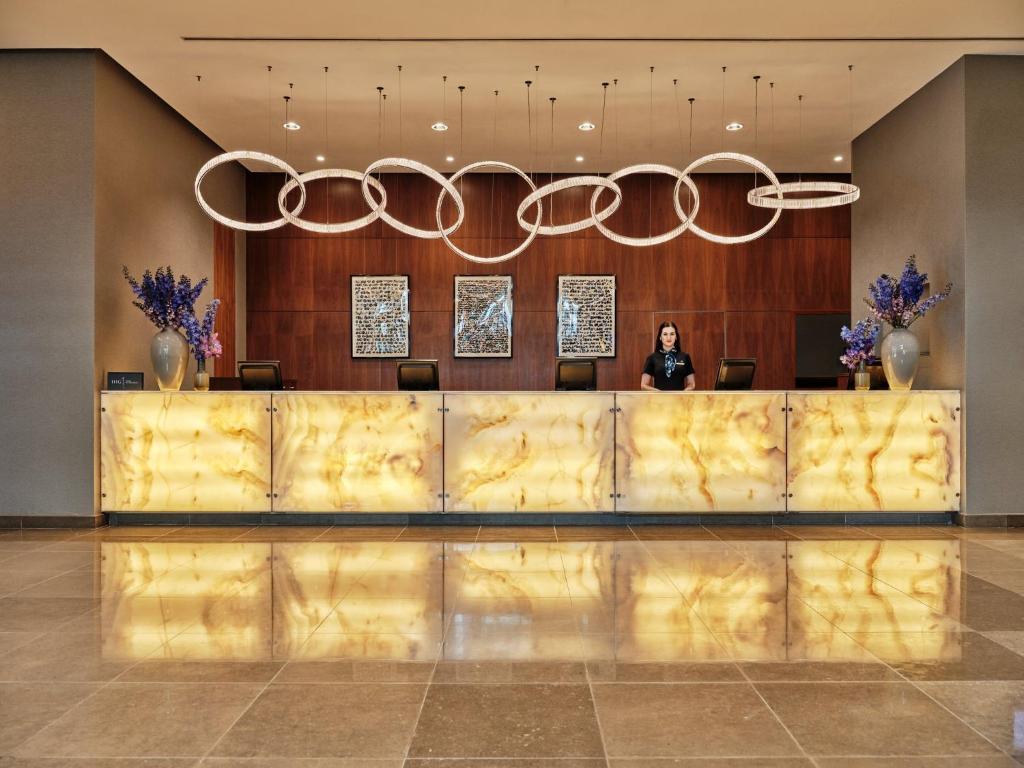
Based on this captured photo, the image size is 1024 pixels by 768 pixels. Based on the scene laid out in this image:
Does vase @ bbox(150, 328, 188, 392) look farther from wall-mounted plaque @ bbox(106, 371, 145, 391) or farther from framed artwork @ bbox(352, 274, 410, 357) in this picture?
framed artwork @ bbox(352, 274, 410, 357)

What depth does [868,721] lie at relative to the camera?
248 cm

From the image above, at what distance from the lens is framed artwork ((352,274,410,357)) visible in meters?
10.2

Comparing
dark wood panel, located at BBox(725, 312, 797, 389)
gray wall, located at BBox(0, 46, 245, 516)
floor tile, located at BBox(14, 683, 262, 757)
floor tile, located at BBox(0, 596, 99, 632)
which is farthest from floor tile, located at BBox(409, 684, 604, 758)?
dark wood panel, located at BBox(725, 312, 797, 389)

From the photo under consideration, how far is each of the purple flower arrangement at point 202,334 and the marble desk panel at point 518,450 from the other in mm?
2299

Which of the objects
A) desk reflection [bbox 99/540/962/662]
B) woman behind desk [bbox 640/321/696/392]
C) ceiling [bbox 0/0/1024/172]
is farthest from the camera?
woman behind desk [bbox 640/321/696/392]

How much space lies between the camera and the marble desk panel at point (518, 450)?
6344 mm

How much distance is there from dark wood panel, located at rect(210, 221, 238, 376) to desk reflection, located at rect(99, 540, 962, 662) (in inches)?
169

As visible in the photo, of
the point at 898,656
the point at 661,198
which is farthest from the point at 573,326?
the point at 898,656

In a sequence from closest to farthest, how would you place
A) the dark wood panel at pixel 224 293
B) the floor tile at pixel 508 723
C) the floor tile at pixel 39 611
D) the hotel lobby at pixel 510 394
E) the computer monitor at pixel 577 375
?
the floor tile at pixel 508 723 → the hotel lobby at pixel 510 394 → the floor tile at pixel 39 611 → the computer monitor at pixel 577 375 → the dark wood panel at pixel 224 293

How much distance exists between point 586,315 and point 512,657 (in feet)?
24.3

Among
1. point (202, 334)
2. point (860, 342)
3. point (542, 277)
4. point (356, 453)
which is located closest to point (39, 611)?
point (356, 453)

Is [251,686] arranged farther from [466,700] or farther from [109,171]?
[109,171]

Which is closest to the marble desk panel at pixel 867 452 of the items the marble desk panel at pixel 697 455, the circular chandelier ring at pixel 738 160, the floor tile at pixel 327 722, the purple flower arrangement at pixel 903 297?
the marble desk panel at pixel 697 455

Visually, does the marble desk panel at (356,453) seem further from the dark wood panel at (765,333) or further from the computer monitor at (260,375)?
the dark wood panel at (765,333)
